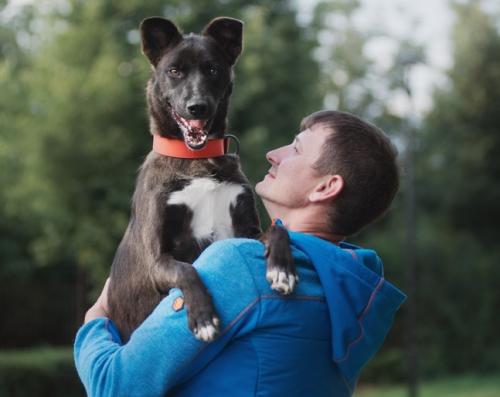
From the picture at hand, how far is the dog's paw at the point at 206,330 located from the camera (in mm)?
2252

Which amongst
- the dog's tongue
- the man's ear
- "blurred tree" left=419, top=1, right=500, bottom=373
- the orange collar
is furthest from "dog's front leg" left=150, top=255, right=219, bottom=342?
→ "blurred tree" left=419, top=1, right=500, bottom=373

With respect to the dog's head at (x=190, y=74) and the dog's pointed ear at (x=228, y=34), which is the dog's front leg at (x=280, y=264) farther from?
the dog's pointed ear at (x=228, y=34)

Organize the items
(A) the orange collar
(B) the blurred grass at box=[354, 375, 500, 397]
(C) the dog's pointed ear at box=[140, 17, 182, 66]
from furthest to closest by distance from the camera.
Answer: (B) the blurred grass at box=[354, 375, 500, 397] → (C) the dog's pointed ear at box=[140, 17, 182, 66] → (A) the orange collar

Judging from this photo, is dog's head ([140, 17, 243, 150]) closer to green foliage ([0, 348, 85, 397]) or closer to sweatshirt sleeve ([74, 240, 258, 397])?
sweatshirt sleeve ([74, 240, 258, 397])

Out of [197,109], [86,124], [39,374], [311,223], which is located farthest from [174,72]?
[86,124]

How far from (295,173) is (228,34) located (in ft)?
4.51

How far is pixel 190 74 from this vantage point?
3732 mm

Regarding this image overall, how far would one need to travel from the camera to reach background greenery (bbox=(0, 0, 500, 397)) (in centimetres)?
1495

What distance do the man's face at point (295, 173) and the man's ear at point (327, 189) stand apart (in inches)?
0.8

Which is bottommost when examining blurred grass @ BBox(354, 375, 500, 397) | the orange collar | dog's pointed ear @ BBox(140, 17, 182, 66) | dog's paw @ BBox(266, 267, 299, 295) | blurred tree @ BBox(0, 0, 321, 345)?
blurred grass @ BBox(354, 375, 500, 397)

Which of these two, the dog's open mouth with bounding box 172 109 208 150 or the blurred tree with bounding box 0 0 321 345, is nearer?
the dog's open mouth with bounding box 172 109 208 150

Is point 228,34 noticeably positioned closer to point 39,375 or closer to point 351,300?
point 351,300

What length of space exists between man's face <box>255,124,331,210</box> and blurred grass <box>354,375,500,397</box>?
1508cm

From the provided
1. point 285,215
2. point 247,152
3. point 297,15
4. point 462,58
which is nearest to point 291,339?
point 285,215
